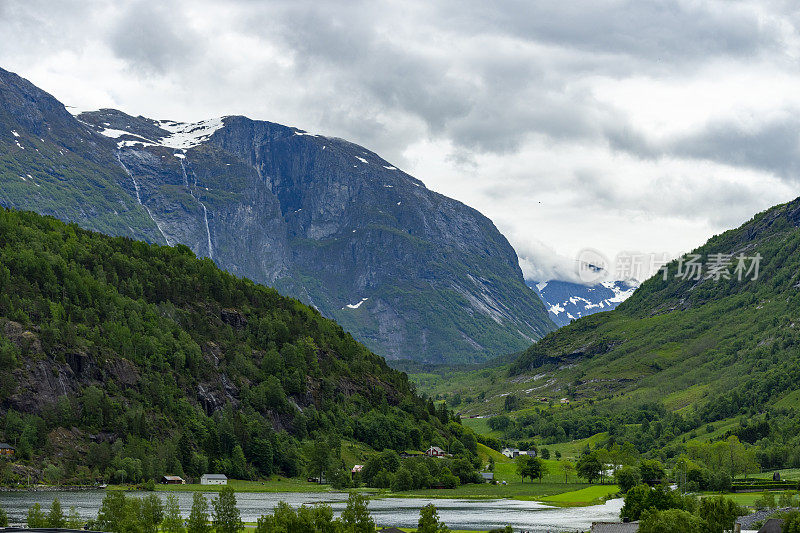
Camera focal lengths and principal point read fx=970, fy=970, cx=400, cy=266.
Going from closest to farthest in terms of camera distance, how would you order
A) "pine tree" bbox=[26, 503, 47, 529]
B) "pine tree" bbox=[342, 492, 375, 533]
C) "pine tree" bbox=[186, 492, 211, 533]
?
"pine tree" bbox=[26, 503, 47, 529] → "pine tree" bbox=[342, 492, 375, 533] → "pine tree" bbox=[186, 492, 211, 533]

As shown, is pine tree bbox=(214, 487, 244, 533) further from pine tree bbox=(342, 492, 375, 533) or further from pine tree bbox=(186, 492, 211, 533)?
pine tree bbox=(342, 492, 375, 533)

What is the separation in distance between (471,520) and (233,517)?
60173mm

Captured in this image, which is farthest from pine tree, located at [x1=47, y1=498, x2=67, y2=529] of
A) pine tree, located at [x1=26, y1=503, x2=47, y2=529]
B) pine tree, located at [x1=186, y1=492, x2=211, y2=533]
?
pine tree, located at [x1=186, y1=492, x2=211, y2=533]

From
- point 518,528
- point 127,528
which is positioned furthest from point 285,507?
point 518,528

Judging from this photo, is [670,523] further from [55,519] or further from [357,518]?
[55,519]

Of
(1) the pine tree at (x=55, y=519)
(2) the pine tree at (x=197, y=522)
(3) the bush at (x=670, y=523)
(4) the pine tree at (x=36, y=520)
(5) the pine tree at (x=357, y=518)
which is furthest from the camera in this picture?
(3) the bush at (x=670, y=523)

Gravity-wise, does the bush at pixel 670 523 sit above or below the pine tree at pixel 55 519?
below

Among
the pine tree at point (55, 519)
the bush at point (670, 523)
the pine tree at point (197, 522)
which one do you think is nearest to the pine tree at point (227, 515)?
the pine tree at point (197, 522)

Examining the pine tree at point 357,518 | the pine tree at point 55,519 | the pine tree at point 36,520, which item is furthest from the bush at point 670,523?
the pine tree at point 36,520

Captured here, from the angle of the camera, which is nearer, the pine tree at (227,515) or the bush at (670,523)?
the bush at (670,523)

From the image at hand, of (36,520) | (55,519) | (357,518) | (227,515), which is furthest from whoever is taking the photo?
(227,515)

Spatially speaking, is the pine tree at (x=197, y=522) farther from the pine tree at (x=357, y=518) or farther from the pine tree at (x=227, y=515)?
the pine tree at (x=357, y=518)

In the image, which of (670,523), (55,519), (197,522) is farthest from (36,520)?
(670,523)

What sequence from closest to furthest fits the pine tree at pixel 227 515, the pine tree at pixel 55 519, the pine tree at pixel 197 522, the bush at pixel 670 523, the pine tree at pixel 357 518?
the pine tree at pixel 55 519, the pine tree at pixel 357 518, the pine tree at pixel 197 522, the bush at pixel 670 523, the pine tree at pixel 227 515
